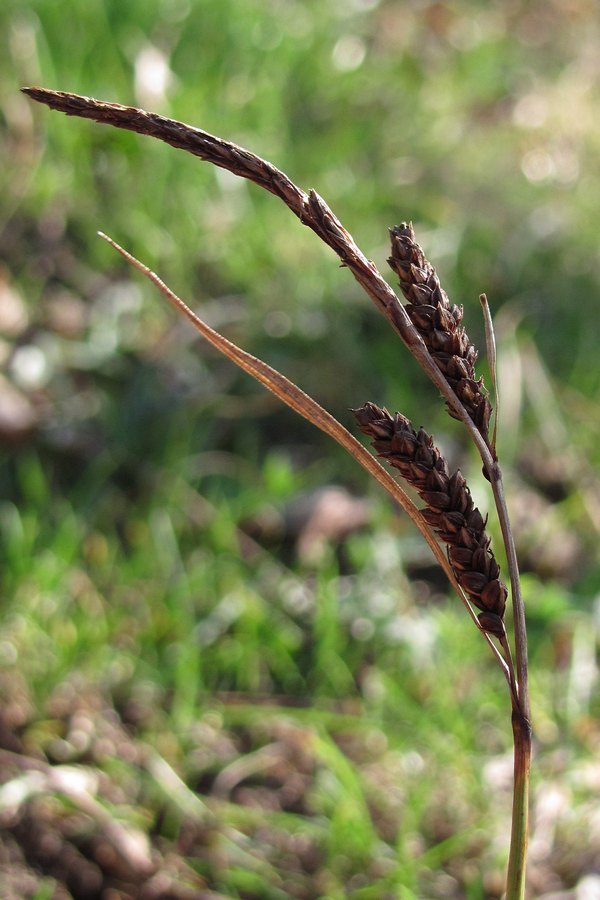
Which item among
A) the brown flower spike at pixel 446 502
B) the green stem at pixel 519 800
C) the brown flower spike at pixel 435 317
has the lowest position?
the green stem at pixel 519 800

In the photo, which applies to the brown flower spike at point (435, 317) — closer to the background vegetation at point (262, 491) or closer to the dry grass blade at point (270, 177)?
the dry grass blade at point (270, 177)

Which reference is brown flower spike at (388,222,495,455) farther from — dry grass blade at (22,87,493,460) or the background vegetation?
the background vegetation

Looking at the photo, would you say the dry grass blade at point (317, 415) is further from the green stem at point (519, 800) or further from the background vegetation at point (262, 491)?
the background vegetation at point (262, 491)

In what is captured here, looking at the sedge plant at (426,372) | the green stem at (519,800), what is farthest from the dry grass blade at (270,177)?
the green stem at (519,800)

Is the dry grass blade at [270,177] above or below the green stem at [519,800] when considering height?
above

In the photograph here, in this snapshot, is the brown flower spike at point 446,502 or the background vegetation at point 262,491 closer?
the brown flower spike at point 446,502
